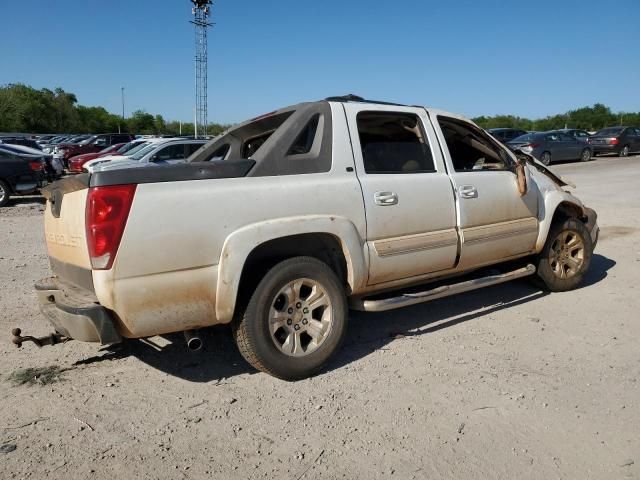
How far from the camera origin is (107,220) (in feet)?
9.76

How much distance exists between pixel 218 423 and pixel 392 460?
1011 mm

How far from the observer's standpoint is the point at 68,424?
306 centimetres

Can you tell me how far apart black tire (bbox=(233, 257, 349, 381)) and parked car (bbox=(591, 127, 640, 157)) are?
27.5 meters

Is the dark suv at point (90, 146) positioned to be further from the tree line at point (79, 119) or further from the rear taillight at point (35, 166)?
the tree line at point (79, 119)

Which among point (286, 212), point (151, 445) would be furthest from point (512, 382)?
point (151, 445)

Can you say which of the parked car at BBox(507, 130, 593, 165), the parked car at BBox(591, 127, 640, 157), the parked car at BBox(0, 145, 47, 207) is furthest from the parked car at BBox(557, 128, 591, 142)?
the parked car at BBox(0, 145, 47, 207)

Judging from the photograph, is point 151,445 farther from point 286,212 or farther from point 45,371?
point 286,212

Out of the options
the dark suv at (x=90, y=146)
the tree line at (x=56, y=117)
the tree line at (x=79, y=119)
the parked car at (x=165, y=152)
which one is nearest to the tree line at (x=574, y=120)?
the tree line at (x=79, y=119)

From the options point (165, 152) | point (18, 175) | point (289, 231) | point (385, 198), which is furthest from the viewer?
point (165, 152)

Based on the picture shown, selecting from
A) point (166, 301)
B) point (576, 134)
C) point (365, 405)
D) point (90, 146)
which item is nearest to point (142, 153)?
point (166, 301)

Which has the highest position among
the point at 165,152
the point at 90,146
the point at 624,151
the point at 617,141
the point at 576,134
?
the point at 576,134

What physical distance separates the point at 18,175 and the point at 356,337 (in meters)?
11.9

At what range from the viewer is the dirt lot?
2.72 metres

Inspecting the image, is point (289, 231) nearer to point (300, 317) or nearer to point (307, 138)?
point (300, 317)
